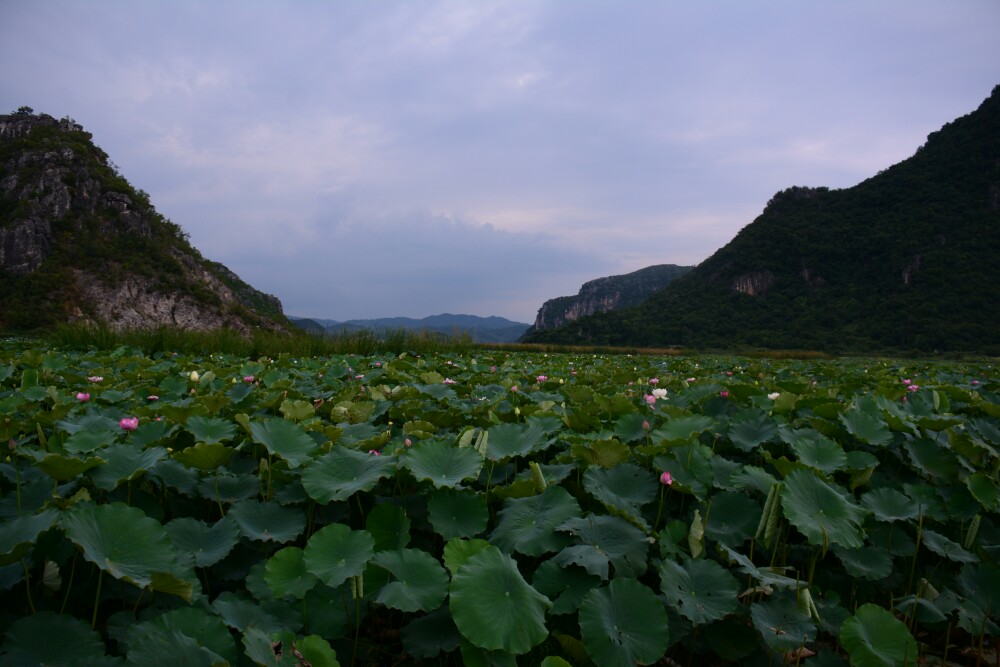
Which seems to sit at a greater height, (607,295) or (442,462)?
(607,295)

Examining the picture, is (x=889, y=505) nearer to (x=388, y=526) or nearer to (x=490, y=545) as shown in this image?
(x=490, y=545)

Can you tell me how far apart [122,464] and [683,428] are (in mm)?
1794

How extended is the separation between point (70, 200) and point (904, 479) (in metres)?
59.5

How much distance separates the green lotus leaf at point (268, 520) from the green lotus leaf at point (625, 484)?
0.83m

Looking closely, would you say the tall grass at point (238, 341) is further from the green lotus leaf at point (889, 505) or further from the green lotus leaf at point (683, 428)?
the green lotus leaf at point (889, 505)

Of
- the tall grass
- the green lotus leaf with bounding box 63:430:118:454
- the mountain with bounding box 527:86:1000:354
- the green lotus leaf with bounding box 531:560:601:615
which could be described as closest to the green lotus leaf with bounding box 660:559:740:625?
the green lotus leaf with bounding box 531:560:601:615

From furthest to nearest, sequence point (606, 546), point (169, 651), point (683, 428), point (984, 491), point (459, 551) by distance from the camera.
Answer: point (683, 428)
point (984, 491)
point (606, 546)
point (459, 551)
point (169, 651)

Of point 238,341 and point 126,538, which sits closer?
point 126,538

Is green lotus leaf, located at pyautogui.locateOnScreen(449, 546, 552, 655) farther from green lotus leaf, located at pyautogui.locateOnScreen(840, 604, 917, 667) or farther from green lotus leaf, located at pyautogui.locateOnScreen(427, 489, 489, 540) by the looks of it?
green lotus leaf, located at pyautogui.locateOnScreen(840, 604, 917, 667)

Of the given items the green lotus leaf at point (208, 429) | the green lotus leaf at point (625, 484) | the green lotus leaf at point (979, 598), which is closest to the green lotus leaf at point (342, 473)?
the green lotus leaf at point (208, 429)

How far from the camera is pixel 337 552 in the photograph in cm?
118

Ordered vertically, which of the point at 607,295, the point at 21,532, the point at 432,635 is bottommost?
the point at 432,635

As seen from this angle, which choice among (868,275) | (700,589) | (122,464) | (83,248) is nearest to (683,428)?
(700,589)

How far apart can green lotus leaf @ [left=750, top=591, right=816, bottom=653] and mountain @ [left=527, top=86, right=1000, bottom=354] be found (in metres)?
46.3
